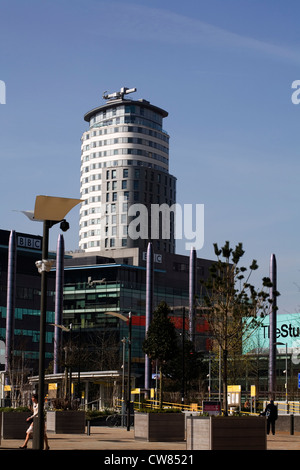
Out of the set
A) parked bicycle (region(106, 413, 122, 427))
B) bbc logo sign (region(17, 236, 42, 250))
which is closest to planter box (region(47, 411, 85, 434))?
parked bicycle (region(106, 413, 122, 427))

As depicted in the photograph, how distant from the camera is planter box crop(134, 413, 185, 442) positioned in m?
29.4

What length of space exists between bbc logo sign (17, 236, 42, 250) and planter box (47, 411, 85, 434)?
95471mm

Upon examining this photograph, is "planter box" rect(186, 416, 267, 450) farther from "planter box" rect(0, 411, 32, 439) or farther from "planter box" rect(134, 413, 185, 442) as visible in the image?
"planter box" rect(0, 411, 32, 439)

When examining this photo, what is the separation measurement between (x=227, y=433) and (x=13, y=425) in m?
11.9

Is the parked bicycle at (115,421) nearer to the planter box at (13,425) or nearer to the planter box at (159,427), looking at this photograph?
the planter box at (13,425)

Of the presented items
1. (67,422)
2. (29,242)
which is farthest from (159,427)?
(29,242)

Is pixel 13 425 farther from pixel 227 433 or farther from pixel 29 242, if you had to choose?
pixel 29 242

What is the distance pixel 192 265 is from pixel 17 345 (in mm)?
27393

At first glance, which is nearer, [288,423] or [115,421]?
[288,423]

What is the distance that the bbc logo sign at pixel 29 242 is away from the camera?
13012 centimetres

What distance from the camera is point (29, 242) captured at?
132 meters

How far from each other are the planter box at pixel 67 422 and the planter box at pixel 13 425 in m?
4.28

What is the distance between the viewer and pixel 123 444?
90.8 feet
